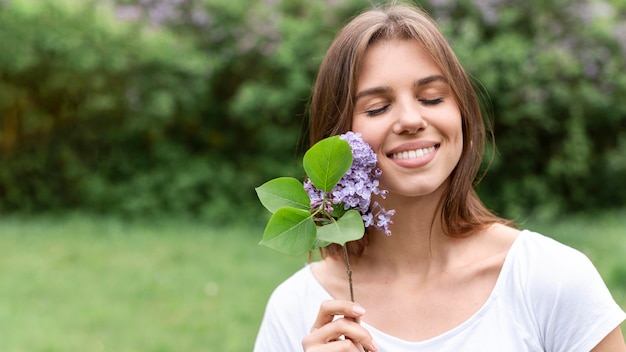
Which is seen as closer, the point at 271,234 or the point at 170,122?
the point at 271,234

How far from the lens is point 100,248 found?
6379mm

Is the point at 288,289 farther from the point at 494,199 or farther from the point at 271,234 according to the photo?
the point at 494,199

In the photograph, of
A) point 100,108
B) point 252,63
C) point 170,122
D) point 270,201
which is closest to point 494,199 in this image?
point 252,63

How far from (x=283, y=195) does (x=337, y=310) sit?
0.29 m

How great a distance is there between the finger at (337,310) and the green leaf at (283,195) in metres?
0.24

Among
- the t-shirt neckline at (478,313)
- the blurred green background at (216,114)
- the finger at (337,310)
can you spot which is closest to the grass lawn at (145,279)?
the blurred green background at (216,114)

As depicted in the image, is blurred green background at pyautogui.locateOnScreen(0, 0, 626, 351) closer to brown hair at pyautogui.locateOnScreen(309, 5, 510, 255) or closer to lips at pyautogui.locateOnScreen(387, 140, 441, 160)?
brown hair at pyautogui.locateOnScreen(309, 5, 510, 255)

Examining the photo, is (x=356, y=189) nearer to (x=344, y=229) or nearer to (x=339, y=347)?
(x=344, y=229)

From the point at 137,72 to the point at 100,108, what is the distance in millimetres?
513

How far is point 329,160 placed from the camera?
5.31ft

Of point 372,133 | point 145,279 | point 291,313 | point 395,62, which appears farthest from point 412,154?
point 145,279

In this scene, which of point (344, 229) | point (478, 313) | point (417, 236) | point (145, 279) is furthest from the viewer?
point (145, 279)

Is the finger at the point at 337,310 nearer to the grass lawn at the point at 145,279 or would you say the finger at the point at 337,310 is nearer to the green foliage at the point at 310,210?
the green foliage at the point at 310,210

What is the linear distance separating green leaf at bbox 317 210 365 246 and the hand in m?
0.19
